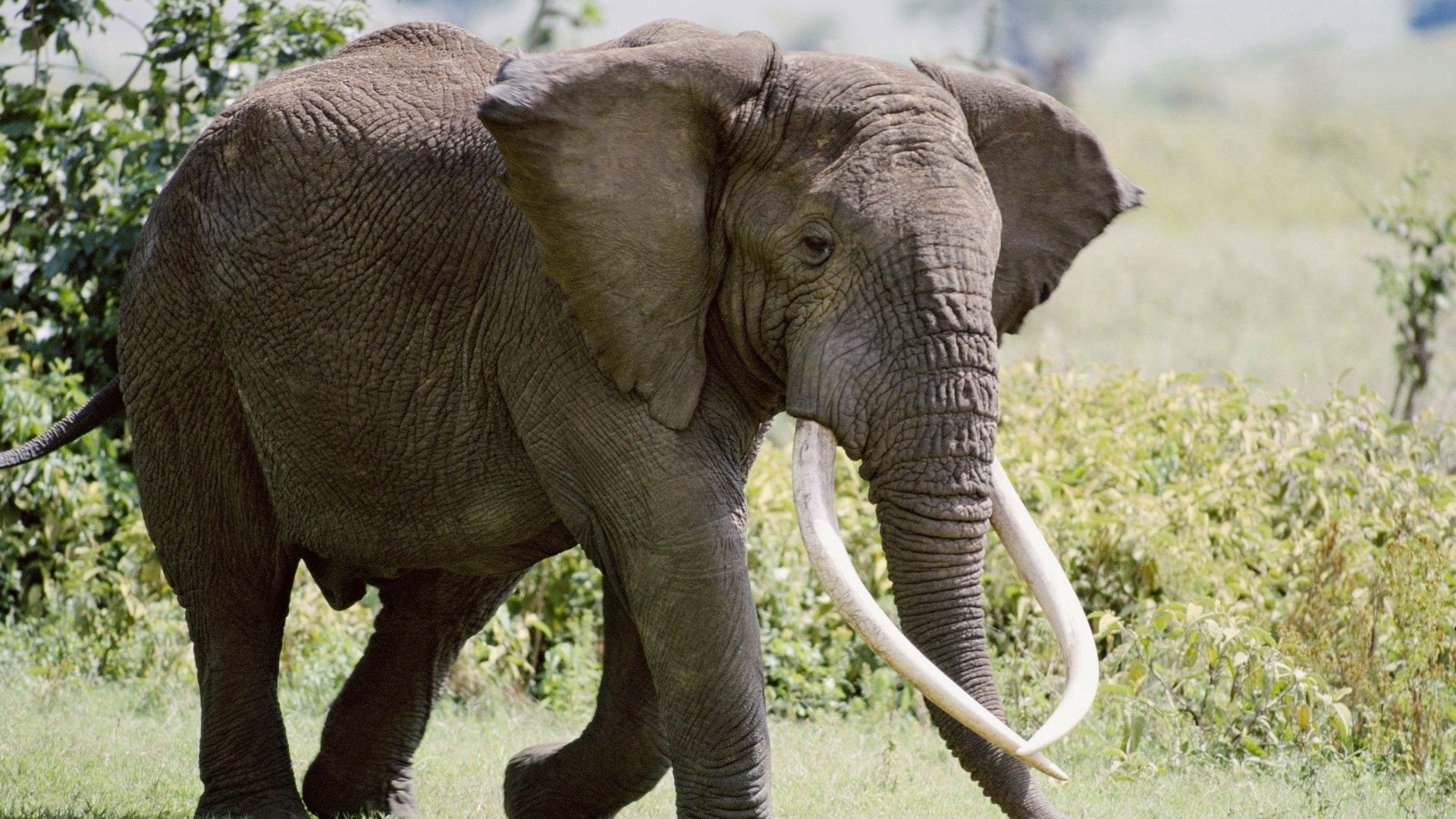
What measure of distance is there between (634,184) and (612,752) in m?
1.90

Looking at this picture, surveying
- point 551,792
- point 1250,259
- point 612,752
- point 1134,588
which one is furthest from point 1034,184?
point 1250,259

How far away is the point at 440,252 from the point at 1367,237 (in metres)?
23.8

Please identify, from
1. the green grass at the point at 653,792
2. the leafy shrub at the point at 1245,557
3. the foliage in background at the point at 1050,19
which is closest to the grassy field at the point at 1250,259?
the leafy shrub at the point at 1245,557

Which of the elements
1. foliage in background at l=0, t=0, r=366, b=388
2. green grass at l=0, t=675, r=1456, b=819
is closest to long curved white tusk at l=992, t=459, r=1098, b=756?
green grass at l=0, t=675, r=1456, b=819

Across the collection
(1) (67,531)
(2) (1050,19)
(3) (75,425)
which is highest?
(3) (75,425)

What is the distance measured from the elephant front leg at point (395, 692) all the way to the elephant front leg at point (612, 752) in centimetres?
56

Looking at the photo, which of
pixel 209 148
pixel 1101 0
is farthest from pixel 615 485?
pixel 1101 0

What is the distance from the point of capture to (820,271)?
171 inches

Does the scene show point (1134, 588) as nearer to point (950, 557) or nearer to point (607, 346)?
point (950, 557)

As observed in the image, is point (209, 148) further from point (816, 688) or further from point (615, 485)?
point (816, 688)

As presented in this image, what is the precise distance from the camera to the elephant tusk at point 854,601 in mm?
4062

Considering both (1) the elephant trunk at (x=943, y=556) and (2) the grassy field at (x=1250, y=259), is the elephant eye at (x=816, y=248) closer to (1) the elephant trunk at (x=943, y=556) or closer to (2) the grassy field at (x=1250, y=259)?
(1) the elephant trunk at (x=943, y=556)

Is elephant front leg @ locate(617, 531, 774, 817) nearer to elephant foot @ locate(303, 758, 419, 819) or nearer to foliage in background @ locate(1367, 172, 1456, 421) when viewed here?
elephant foot @ locate(303, 758, 419, 819)

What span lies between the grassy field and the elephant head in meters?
4.22
